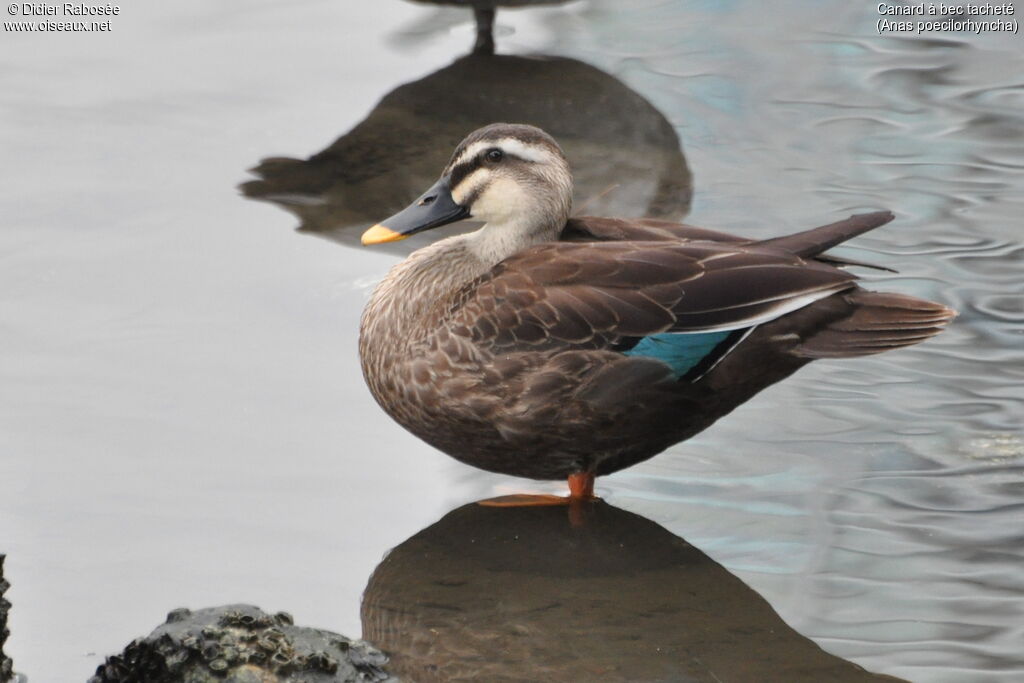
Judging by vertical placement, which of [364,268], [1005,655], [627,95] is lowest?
[1005,655]

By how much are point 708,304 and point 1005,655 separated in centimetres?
125

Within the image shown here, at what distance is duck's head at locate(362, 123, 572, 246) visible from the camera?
185 inches

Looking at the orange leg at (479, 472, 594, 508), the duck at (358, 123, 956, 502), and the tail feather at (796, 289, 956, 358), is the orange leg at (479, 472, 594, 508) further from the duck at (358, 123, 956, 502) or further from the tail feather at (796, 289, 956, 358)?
the tail feather at (796, 289, 956, 358)

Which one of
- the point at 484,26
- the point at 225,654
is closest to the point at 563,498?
the point at 225,654

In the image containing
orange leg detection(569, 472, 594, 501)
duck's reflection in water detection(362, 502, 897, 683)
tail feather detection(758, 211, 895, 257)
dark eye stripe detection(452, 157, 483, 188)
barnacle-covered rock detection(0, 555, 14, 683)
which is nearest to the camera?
barnacle-covered rock detection(0, 555, 14, 683)

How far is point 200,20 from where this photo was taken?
8.42m

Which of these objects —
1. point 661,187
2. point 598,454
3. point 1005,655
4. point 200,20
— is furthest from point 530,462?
point 200,20

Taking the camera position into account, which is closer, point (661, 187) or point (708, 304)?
point (708, 304)

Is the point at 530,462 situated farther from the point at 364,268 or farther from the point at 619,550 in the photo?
the point at 364,268

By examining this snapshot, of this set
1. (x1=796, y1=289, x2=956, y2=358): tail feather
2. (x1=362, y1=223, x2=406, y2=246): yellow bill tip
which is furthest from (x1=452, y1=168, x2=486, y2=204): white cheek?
(x1=796, y1=289, x2=956, y2=358): tail feather

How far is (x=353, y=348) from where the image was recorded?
5.43 m

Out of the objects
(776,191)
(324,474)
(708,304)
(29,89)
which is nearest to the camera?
(708,304)

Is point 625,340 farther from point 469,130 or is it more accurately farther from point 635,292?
point 469,130

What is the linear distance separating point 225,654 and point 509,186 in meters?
1.91
